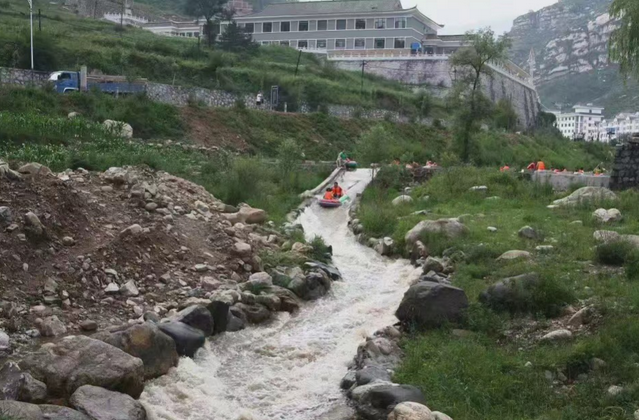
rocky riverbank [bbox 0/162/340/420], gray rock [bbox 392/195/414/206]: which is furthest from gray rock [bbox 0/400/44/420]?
gray rock [bbox 392/195/414/206]

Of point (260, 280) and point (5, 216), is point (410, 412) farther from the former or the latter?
point (5, 216)

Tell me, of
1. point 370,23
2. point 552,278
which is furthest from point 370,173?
point 370,23

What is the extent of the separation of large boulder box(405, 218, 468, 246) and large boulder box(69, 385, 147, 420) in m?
9.52

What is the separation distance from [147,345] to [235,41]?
2031 inches

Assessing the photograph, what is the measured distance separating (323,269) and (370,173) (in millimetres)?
14225

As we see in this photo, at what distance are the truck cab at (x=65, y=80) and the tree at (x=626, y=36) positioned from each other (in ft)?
84.7

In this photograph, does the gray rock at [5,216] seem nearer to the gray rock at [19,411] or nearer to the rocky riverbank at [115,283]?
the rocky riverbank at [115,283]

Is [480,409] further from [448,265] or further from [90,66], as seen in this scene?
[90,66]

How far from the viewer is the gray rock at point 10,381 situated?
7402 mm

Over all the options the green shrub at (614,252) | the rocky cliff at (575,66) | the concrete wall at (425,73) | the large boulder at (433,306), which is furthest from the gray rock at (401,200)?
the rocky cliff at (575,66)

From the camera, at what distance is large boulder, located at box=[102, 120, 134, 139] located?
25.8 metres

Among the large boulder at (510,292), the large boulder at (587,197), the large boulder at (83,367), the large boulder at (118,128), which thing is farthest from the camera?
the large boulder at (118,128)

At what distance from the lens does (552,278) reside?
11312 mm

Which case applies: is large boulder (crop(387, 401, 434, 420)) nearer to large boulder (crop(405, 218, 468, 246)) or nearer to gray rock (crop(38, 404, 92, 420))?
gray rock (crop(38, 404, 92, 420))
